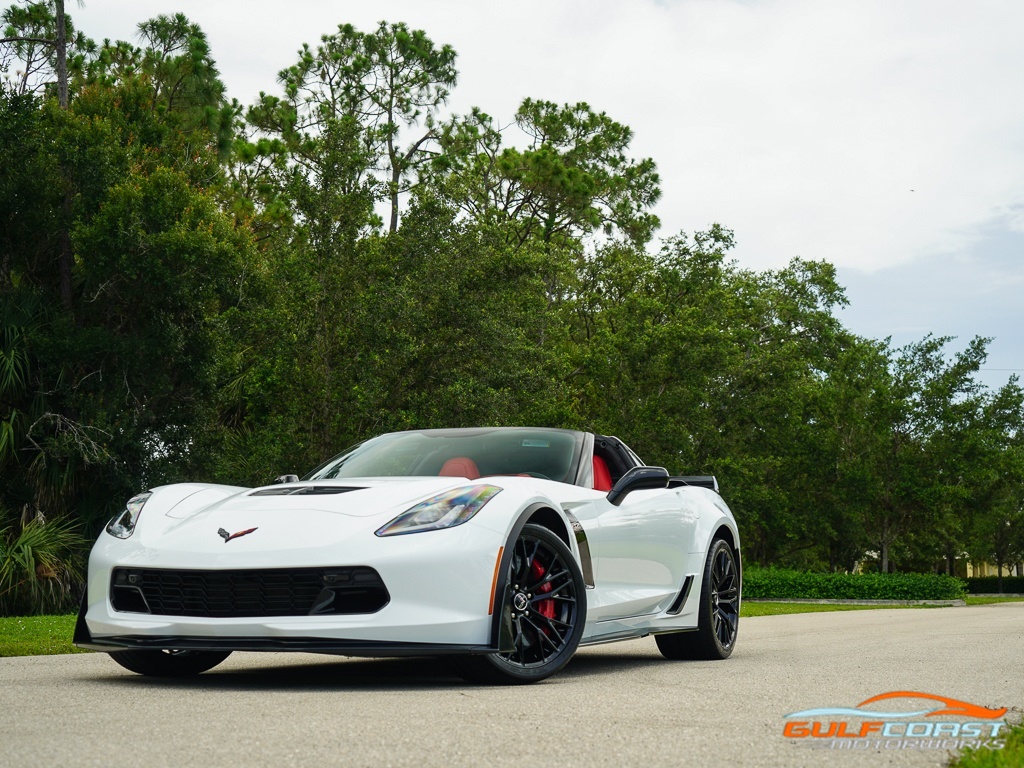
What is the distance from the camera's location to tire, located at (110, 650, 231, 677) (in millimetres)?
6094

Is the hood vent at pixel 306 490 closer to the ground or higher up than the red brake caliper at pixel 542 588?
higher up

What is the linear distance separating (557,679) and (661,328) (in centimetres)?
2307

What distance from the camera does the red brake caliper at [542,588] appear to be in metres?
5.80

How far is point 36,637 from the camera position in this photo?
31.9ft

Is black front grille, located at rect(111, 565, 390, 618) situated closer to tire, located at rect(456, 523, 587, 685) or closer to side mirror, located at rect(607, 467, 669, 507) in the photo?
tire, located at rect(456, 523, 587, 685)

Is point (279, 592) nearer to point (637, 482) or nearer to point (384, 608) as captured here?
point (384, 608)

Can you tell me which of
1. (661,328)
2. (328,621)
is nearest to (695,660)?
(328,621)

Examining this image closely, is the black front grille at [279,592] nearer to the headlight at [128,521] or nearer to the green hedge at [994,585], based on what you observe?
the headlight at [128,521]

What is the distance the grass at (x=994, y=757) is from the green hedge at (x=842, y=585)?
2687 centimetres

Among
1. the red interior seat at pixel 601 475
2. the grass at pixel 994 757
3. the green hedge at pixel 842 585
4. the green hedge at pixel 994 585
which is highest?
the red interior seat at pixel 601 475

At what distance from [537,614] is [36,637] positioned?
5641 mm

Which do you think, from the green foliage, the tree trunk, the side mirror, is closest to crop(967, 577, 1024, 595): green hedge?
the tree trunk

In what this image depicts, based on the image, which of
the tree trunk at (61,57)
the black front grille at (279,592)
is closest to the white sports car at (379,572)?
the black front grille at (279,592)

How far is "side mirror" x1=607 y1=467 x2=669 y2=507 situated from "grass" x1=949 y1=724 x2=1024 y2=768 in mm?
3032
